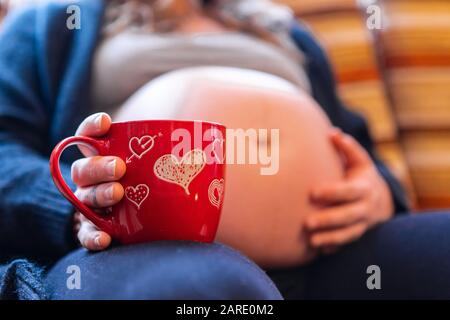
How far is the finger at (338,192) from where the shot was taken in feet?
2.26

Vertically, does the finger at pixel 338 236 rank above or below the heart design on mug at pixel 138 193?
below

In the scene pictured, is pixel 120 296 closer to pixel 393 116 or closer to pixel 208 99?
pixel 208 99

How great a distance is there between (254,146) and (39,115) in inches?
12.1

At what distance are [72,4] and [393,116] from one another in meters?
0.73

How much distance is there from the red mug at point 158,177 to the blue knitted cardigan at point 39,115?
0.10 meters

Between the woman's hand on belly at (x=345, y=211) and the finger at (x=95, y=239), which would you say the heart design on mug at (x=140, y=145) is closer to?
the finger at (x=95, y=239)

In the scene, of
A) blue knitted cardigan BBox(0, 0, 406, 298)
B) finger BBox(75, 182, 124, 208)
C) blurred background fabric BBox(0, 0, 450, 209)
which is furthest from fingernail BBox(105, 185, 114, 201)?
blurred background fabric BBox(0, 0, 450, 209)

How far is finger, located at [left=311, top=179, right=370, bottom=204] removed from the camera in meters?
0.69

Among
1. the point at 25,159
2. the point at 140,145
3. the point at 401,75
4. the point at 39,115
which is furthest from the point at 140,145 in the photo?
the point at 401,75

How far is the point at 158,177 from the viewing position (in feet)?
1.42

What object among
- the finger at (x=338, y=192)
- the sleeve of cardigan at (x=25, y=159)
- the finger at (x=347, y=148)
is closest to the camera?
the sleeve of cardigan at (x=25, y=159)

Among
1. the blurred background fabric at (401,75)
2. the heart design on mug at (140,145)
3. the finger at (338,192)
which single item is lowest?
the finger at (338,192)

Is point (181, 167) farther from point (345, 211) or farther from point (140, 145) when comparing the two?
point (345, 211)

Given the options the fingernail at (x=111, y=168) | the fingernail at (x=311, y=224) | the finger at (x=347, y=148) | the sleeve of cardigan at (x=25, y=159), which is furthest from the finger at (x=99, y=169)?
the finger at (x=347, y=148)
